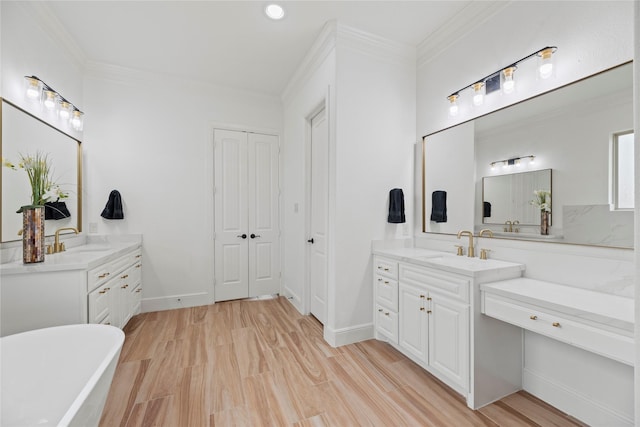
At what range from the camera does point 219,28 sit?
2562 mm

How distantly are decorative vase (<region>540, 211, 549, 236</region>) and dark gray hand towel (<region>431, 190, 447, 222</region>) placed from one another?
801mm

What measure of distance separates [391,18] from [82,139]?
351cm

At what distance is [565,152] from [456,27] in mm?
1464

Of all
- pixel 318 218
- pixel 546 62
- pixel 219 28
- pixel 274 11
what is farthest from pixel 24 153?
pixel 546 62

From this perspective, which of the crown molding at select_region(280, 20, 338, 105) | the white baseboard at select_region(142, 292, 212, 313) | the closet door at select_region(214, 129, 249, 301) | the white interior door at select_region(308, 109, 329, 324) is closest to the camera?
the crown molding at select_region(280, 20, 338, 105)

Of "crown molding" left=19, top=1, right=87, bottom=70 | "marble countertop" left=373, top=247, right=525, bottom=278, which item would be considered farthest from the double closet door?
"marble countertop" left=373, top=247, right=525, bottom=278

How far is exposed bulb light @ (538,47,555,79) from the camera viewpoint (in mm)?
1753

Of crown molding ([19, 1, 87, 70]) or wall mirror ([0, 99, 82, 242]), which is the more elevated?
crown molding ([19, 1, 87, 70])

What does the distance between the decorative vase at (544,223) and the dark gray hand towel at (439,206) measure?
31.5 inches

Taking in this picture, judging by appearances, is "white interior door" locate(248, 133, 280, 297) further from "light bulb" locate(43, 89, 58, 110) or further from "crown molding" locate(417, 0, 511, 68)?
"crown molding" locate(417, 0, 511, 68)

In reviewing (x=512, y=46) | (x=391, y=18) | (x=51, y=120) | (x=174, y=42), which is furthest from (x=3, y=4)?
(x=512, y=46)

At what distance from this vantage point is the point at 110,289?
2357 millimetres

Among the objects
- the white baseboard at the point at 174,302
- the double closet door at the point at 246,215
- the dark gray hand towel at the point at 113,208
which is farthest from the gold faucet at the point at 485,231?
the dark gray hand towel at the point at 113,208

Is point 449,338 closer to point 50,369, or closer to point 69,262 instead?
point 50,369
